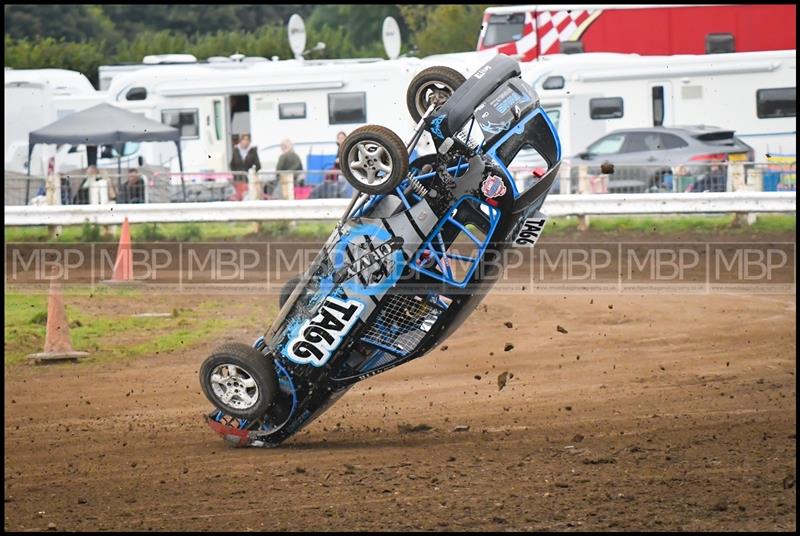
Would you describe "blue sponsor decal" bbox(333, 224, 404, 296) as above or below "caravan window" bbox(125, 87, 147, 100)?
below

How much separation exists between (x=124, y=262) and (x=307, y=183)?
4.55 meters

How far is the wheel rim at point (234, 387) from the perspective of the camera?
319 inches

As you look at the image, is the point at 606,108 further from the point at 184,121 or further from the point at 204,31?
the point at 204,31

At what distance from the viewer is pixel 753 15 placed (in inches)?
1047

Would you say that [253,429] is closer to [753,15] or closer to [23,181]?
[23,181]

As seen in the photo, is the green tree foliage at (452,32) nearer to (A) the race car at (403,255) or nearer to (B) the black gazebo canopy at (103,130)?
(B) the black gazebo canopy at (103,130)

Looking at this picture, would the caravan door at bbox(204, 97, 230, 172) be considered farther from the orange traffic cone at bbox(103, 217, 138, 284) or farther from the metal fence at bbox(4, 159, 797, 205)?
the orange traffic cone at bbox(103, 217, 138, 284)

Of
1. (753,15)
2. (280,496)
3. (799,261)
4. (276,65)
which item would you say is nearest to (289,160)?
(276,65)

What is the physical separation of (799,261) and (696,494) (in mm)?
9381

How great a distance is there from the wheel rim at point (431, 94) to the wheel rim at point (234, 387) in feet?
6.75

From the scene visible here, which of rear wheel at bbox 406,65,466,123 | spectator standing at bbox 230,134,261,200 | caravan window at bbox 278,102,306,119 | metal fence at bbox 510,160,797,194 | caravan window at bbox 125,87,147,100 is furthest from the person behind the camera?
caravan window at bbox 125,87,147,100

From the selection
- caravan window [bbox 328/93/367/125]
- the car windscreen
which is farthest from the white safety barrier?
the car windscreen

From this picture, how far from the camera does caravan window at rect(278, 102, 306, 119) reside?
24.0 m

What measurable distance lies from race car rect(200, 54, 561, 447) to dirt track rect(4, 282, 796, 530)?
1.70 feet
